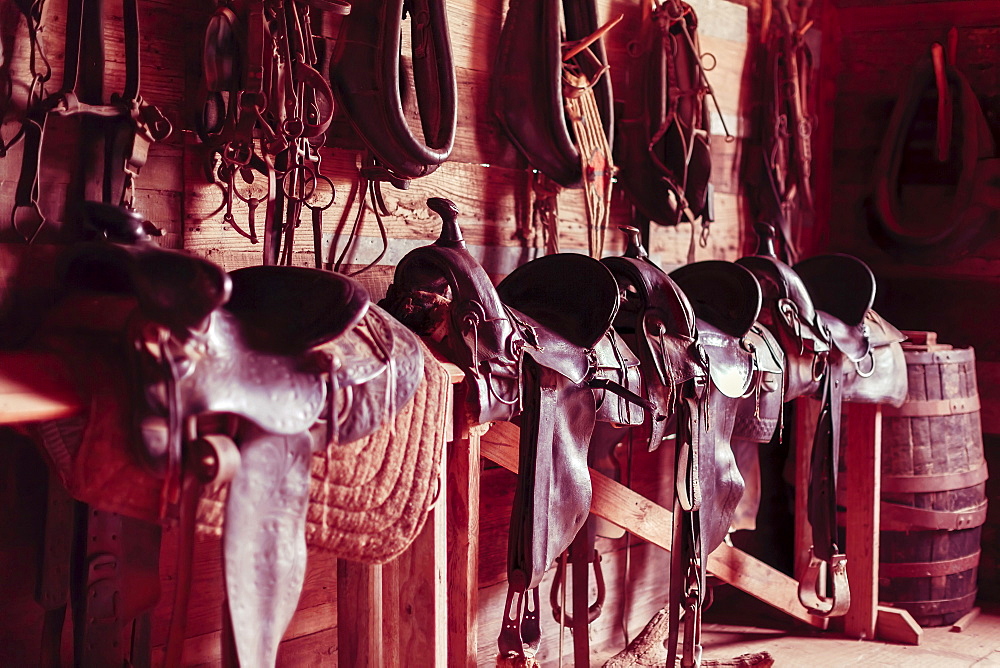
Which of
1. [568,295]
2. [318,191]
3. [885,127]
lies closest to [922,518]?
[885,127]

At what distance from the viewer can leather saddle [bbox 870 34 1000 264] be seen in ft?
11.4

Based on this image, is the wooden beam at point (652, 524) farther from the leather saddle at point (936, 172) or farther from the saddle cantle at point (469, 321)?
the leather saddle at point (936, 172)

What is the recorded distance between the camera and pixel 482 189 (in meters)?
2.67

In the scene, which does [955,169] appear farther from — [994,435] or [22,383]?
[22,383]

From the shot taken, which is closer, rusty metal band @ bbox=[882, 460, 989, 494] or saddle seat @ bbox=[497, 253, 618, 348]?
saddle seat @ bbox=[497, 253, 618, 348]

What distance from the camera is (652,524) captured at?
2652 mm

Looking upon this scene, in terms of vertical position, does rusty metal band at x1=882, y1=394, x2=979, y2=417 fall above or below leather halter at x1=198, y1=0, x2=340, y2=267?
below

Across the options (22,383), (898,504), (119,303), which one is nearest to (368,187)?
(119,303)

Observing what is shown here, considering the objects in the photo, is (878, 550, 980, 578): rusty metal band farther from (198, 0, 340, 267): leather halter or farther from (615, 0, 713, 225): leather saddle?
(198, 0, 340, 267): leather halter

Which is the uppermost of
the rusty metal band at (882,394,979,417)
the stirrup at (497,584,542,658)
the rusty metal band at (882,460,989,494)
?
the rusty metal band at (882,394,979,417)

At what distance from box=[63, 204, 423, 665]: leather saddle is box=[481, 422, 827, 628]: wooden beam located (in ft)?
2.26

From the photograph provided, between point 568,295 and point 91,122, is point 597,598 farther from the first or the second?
point 91,122

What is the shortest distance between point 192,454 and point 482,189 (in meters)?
1.50

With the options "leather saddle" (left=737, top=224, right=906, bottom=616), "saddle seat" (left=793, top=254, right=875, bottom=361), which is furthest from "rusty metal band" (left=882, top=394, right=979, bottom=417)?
"saddle seat" (left=793, top=254, right=875, bottom=361)
